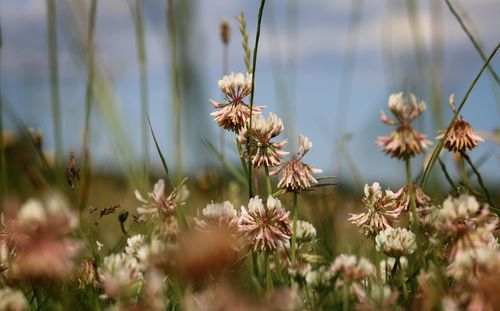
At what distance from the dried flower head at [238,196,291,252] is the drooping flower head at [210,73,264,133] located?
317 millimetres

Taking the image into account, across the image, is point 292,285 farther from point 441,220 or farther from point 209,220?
point 441,220

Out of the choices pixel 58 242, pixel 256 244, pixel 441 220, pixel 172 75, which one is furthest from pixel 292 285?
pixel 58 242

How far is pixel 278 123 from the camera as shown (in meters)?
2.16

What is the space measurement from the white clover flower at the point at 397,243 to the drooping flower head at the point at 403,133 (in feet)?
1.33

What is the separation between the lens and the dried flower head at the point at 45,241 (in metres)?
1.31

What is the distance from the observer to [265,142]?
Answer: 218cm

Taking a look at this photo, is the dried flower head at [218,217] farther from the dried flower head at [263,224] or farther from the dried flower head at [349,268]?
the dried flower head at [349,268]

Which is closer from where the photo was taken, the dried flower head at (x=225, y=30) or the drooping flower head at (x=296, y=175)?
the drooping flower head at (x=296, y=175)

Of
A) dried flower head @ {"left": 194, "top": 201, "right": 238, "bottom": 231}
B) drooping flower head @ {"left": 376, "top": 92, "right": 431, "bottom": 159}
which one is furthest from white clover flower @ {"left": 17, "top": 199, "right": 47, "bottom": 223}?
drooping flower head @ {"left": 376, "top": 92, "right": 431, "bottom": 159}

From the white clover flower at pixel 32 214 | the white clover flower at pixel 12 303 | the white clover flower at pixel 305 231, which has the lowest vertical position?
the white clover flower at pixel 305 231

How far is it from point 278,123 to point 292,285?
20.2 inches

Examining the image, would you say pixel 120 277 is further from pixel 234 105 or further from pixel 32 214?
pixel 234 105

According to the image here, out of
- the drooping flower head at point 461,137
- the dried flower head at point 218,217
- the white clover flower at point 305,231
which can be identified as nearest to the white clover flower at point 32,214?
the dried flower head at point 218,217

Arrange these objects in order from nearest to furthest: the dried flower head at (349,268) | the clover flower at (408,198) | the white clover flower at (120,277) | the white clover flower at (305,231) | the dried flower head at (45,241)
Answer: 1. the dried flower head at (45,241)
2. the white clover flower at (120,277)
3. the dried flower head at (349,268)
4. the clover flower at (408,198)
5. the white clover flower at (305,231)
